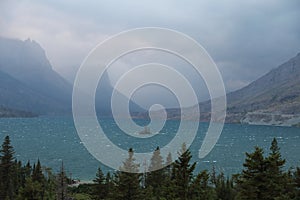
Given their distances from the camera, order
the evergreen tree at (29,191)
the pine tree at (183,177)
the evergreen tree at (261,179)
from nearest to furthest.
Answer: the evergreen tree at (261,179)
the pine tree at (183,177)
the evergreen tree at (29,191)

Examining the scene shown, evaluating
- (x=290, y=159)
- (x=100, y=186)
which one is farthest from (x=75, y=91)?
(x=290, y=159)

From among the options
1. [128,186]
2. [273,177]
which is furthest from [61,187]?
[273,177]

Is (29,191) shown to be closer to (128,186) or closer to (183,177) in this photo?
(128,186)

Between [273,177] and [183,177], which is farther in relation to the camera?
[183,177]

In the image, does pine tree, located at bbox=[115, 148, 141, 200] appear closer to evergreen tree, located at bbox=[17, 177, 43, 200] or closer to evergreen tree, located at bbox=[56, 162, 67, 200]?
evergreen tree, located at bbox=[17, 177, 43, 200]

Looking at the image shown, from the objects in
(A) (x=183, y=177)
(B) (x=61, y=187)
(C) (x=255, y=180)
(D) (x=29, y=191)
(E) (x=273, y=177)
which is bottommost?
(B) (x=61, y=187)

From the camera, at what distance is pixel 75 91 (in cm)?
1548

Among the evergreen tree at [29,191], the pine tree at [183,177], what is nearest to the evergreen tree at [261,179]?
the pine tree at [183,177]

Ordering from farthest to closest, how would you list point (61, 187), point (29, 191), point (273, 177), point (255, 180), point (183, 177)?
1. point (61, 187)
2. point (29, 191)
3. point (183, 177)
4. point (255, 180)
5. point (273, 177)

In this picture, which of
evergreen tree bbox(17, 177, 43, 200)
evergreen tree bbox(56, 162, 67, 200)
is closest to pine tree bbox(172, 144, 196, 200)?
evergreen tree bbox(17, 177, 43, 200)

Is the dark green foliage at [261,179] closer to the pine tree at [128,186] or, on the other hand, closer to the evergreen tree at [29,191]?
the pine tree at [128,186]

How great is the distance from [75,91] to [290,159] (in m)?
130

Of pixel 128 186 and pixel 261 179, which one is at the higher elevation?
pixel 261 179

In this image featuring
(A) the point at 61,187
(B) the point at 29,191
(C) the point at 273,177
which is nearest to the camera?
(C) the point at 273,177
